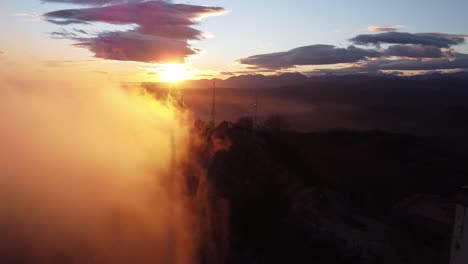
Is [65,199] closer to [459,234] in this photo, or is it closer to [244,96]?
[459,234]

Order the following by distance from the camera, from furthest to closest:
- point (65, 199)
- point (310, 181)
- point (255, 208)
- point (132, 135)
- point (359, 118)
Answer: point (359, 118) < point (310, 181) < point (132, 135) < point (255, 208) < point (65, 199)

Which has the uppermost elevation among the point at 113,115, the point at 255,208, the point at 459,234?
the point at 113,115

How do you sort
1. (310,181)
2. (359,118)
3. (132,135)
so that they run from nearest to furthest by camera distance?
(132,135)
(310,181)
(359,118)

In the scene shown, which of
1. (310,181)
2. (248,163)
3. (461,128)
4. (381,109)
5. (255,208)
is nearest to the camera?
(255,208)

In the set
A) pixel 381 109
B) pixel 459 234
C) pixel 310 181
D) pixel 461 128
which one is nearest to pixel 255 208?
pixel 459 234

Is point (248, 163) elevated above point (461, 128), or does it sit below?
above

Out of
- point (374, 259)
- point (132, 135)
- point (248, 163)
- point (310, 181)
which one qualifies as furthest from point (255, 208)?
point (310, 181)

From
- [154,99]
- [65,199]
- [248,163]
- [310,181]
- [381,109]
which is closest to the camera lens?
[65,199]

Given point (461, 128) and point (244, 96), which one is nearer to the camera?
point (461, 128)

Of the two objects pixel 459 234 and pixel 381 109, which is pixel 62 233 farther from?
pixel 381 109
